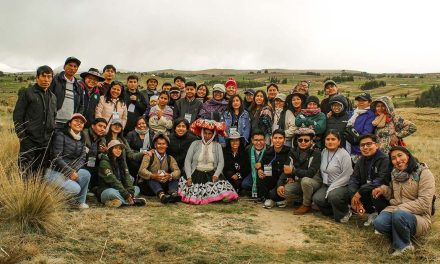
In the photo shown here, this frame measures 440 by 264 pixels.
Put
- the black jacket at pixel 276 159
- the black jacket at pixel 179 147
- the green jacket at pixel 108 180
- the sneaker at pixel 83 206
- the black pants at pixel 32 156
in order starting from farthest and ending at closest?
1. the black jacket at pixel 179 147
2. the black jacket at pixel 276 159
3. the green jacket at pixel 108 180
4. the sneaker at pixel 83 206
5. the black pants at pixel 32 156

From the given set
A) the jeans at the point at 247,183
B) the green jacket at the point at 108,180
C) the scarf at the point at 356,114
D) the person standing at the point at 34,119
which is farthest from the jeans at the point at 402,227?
the person standing at the point at 34,119

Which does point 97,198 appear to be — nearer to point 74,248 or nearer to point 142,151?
point 142,151

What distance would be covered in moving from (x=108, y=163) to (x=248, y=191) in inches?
108

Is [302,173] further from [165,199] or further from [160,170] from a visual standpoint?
[160,170]

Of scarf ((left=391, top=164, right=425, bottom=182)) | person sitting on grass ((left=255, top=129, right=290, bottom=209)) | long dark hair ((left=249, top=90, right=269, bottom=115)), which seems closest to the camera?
scarf ((left=391, top=164, right=425, bottom=182))

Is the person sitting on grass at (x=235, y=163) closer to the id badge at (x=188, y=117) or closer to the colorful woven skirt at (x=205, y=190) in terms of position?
the colorful woven skirt at (x=205, y=190)

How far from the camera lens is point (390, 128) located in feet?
21.7

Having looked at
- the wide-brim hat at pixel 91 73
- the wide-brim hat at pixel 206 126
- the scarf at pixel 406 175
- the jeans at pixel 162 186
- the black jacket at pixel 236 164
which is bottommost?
the jeans at pixel 162 186

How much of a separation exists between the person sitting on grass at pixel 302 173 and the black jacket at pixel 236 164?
0.95 m

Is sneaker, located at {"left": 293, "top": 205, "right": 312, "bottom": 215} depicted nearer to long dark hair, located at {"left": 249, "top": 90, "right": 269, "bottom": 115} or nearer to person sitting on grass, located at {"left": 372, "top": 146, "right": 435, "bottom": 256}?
person sitting on grass, located at {"left": 372, "top": 146, "right": 435, "bottom": 256}

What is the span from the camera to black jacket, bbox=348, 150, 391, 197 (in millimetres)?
5781

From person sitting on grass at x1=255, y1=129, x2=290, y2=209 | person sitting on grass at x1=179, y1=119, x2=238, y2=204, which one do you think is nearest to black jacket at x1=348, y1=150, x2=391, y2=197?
person sitting on grass at x1=255, y1=129, x2=290, y2=209

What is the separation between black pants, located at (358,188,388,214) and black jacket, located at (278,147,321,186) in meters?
0.88

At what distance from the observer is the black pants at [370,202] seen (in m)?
5.71
